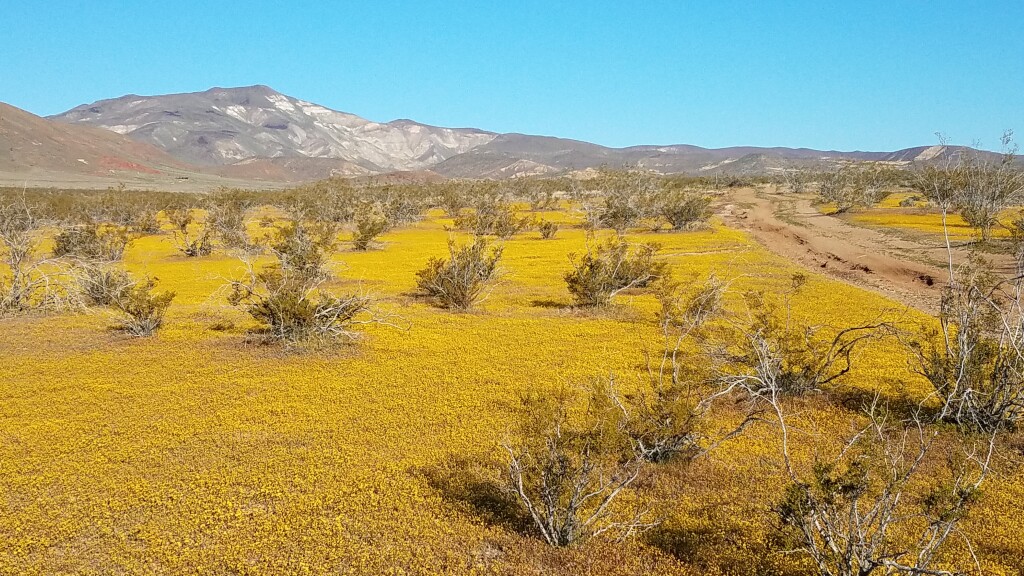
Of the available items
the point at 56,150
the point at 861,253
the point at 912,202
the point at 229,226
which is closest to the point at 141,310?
the point at 229,226

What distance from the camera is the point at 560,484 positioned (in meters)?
5.81

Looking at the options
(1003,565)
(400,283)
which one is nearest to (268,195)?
(400,283)

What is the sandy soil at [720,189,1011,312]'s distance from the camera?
20344 mm

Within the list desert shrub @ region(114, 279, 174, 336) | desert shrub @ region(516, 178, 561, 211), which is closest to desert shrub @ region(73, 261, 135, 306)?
desert shrub @ region(114, 279, 174, 336)

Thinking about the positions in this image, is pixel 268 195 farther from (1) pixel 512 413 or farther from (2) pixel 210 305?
(1) pixel 512 413

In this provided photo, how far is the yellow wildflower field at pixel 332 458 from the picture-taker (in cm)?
561

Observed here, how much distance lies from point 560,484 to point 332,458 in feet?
11.8

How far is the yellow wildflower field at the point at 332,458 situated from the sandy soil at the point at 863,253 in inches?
315

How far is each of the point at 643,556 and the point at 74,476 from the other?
7341 millimetres

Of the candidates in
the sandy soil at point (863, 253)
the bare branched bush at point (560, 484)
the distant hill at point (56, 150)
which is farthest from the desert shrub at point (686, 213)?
the distant hill at point (56, 150)

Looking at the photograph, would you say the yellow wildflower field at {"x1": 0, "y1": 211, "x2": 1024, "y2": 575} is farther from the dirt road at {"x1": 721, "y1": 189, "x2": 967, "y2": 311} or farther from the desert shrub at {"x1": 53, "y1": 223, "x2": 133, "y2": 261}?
the desert shrub at {"x1": 53, "y1": 223, "x2": 133, "y2": 261}

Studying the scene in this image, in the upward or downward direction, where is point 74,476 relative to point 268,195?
downward

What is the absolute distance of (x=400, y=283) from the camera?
22.5 m

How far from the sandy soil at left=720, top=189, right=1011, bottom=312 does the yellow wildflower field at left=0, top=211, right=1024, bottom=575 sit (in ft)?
26.3
